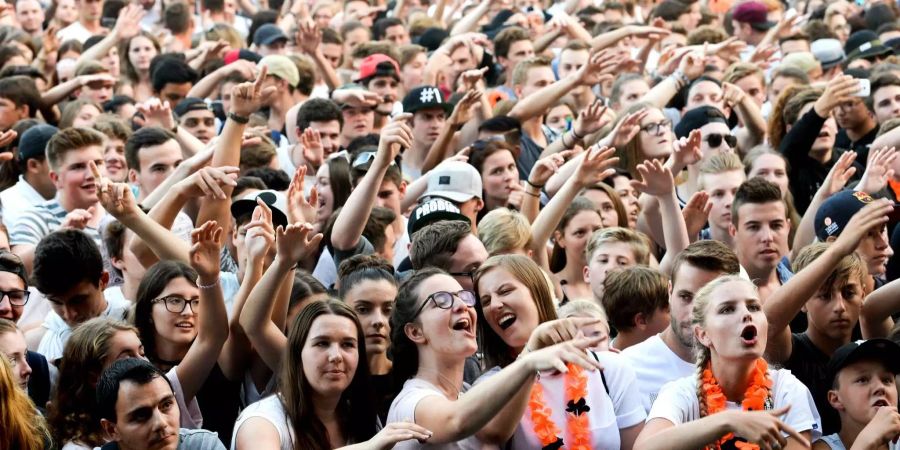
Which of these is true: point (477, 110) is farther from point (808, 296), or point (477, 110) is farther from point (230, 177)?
point (808, 296)

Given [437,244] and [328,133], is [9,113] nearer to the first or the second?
[328,133]

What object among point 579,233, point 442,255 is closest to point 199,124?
point 579,233

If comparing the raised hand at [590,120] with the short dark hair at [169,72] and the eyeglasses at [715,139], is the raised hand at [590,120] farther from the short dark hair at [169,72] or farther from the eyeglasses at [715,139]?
the short dark hair at [169,72]

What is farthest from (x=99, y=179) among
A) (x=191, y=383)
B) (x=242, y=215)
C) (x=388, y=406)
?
(x=388, y=406)

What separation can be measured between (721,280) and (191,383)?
1955mm

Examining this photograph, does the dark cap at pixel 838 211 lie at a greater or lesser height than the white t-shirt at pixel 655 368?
greater

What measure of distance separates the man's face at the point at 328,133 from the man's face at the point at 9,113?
2.04 m

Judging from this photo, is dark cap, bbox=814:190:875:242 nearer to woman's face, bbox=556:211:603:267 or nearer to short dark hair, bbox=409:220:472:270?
woman's face, bbox=556:211:603:267

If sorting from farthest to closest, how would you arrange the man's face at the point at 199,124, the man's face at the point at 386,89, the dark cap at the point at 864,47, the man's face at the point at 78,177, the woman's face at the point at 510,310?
the dark cap at the point at 864,47 < the man's face at the point at 386,89 < the man's face at the point at 199,124 < the man's face at the point at 78,177 < the woman's face at the point at 510,310

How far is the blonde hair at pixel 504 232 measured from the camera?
672 centimetres

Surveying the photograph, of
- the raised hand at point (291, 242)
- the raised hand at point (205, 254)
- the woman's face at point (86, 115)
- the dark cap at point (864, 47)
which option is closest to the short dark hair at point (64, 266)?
the raised hand at point (205, 254)

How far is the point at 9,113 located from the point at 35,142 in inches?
60.7

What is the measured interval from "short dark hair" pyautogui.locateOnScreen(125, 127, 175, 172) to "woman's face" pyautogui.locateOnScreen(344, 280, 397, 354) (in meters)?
2.42

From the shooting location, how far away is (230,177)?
256 inches
